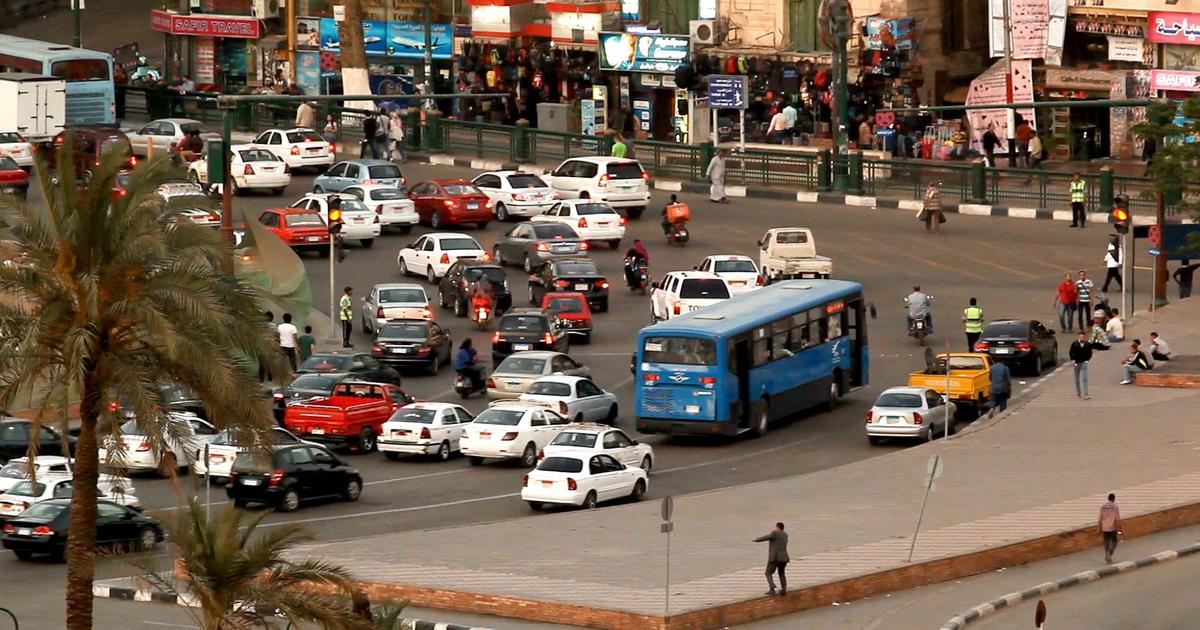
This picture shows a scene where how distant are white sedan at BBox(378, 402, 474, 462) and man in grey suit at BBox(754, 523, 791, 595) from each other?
39.8ft

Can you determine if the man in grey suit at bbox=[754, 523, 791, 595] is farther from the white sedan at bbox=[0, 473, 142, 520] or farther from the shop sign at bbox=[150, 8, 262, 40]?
the shop sign at bbox=[150, 8, 262, 40]

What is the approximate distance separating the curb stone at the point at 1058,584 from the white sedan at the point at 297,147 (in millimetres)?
39354

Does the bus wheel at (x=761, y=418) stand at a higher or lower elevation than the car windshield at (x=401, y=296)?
lower

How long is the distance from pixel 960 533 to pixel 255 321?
12.3 metres

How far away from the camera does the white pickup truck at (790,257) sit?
182ft

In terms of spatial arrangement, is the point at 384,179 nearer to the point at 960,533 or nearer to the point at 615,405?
the point at 615,405

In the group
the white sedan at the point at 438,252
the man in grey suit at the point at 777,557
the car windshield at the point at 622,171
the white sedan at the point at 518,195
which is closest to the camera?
the man in grey suit at the point at 777,557

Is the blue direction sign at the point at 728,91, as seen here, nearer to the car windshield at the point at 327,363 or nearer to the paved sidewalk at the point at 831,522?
the car windshield at the point at 327,363

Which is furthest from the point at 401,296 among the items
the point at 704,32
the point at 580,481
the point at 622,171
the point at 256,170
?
the point at 704,32

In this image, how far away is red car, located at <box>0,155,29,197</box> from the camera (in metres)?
62.8

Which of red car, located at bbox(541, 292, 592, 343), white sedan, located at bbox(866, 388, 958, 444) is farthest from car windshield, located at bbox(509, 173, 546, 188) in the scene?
white sedan, located at bbox(866, 388, 958, 444)

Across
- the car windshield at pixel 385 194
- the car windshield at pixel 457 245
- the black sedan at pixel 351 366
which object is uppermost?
the car windshield at pixel 385 194

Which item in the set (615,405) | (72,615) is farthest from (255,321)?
(615,405)

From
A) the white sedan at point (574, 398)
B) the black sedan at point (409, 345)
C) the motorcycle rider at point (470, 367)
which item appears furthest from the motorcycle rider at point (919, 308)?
the black sedan at point (409, 345)
